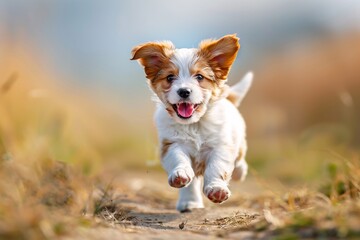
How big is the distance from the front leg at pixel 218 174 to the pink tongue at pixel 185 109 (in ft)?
1.14

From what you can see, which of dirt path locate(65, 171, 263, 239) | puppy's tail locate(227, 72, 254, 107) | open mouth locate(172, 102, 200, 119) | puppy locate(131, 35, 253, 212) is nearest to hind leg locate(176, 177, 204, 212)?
dirt path locate(65, 171, 263, 239)

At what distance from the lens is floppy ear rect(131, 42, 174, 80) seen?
4629 mm

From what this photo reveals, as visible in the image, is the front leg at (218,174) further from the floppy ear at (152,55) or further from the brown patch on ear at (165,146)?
the floppy ear at (152,55)

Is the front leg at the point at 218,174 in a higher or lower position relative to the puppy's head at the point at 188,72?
lower

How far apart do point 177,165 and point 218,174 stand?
27cm

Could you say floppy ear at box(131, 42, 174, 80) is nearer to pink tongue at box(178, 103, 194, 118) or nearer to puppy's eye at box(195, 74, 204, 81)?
puppy's eye at box(195, 74, 204, 81)

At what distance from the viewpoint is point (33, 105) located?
6.99 meters

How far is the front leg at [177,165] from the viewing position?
4.11 metres

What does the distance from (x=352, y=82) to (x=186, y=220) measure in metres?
6.32

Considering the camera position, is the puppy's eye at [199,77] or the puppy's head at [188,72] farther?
the puppy's eye at [199,77]

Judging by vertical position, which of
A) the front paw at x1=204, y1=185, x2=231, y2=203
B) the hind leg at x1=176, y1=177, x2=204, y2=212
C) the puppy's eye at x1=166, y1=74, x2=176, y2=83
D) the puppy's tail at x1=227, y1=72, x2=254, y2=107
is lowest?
the front paw at x1=204, y1=185, x2=231, y2=203

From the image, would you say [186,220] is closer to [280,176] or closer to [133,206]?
[133,206]

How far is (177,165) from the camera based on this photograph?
430 centimetres

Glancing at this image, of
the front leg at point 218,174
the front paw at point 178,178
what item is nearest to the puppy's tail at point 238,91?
the front leg at point 218,174
